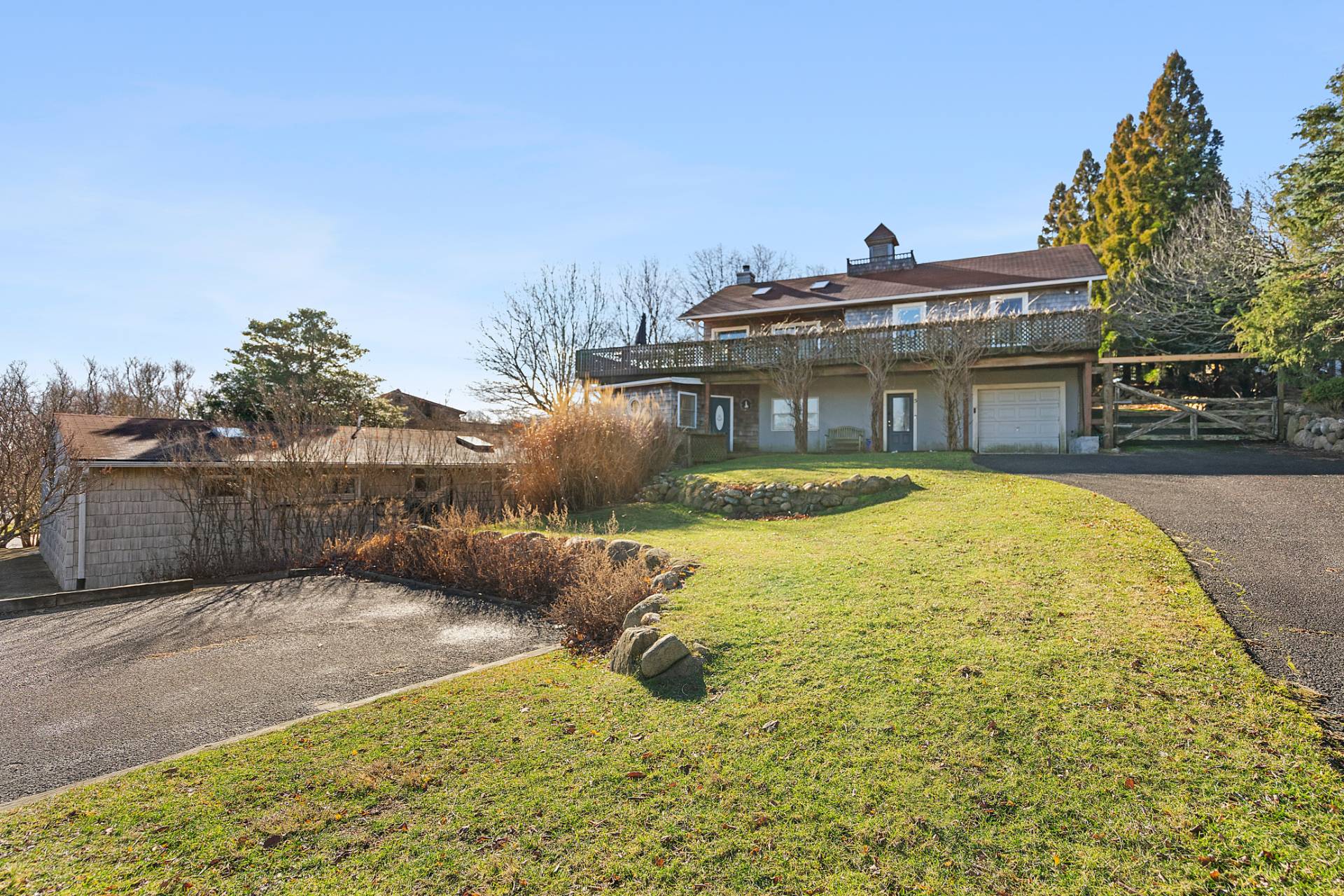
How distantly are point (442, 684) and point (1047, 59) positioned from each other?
10.3 metres

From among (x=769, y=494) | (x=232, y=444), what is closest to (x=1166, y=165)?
(x=769, y=494)

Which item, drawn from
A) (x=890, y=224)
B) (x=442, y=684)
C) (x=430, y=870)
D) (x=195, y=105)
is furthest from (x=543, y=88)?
(x=890, y=224)

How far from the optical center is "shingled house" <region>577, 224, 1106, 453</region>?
1855cm

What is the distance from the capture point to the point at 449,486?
1647 cm

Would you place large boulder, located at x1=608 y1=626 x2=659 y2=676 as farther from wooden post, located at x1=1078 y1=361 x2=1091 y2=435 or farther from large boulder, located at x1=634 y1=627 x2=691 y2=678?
wooden post, located at x1=1078 y1=361 x2=1091 y2=435

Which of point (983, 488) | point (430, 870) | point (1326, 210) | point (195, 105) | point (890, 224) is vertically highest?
point (890, 224)

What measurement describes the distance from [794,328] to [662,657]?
690 inches

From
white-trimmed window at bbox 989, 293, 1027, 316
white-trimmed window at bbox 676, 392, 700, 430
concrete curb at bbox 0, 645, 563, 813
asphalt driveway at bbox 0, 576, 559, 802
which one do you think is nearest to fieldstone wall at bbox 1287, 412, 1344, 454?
white-trimmed window at bbox 989, 293, 1027, 316

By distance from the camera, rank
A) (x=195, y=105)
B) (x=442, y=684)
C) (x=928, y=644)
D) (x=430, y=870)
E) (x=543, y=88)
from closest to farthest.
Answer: (x=430, y=870), (x=928, y=644), (x=442, y=684), (x=195, y=105), (x=543, y=88)

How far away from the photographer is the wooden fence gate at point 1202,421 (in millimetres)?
17234

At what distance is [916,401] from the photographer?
830 inches

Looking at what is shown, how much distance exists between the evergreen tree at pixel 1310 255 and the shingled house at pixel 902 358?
4.74 m

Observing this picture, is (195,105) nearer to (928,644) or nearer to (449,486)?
(449,486)

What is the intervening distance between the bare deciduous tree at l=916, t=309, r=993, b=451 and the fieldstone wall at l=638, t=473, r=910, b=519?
6.08m
